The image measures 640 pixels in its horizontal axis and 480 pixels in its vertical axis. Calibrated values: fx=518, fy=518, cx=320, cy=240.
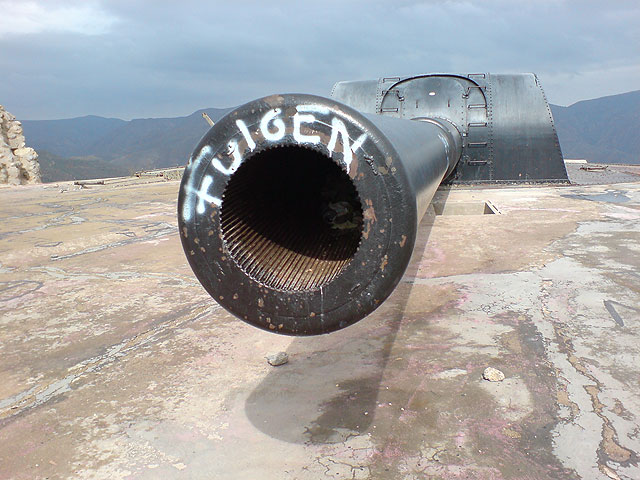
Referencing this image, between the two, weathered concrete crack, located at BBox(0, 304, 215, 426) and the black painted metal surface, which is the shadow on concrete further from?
the black painted metal surface

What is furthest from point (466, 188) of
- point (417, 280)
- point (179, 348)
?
point (179, 348)

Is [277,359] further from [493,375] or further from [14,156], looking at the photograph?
[14,156]

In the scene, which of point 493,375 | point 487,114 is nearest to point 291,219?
point 493,375

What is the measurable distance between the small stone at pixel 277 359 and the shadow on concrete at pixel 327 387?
0.02 meters

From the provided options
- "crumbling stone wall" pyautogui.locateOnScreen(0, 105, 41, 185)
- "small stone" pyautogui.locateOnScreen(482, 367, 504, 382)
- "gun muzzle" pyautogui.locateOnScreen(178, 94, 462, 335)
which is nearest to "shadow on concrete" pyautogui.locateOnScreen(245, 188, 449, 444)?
"small stone" pyautogui.locateOnScreen(482, 367, 504, 382)

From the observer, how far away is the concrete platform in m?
1.54

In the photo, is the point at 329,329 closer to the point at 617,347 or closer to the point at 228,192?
the point at 228,192

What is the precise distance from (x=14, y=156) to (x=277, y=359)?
17.2 metres

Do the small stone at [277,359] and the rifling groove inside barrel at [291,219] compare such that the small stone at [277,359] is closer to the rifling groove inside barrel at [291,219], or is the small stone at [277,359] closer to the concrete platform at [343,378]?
the concrete platform at [343,378]

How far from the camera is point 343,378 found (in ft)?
6.64

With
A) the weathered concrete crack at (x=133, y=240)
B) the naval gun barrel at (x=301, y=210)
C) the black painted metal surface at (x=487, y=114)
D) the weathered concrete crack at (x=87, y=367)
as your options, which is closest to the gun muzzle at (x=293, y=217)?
the naval gun barrel at (x=301, y=210)

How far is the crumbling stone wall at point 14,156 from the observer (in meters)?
15.2

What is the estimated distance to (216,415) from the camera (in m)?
1.78

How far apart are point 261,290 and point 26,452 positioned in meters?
1.01
